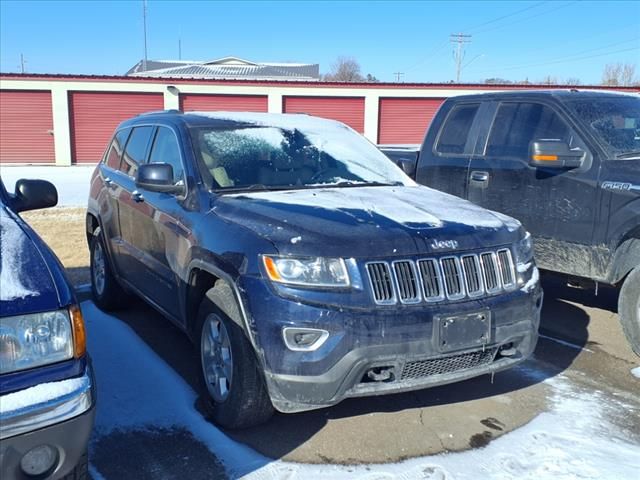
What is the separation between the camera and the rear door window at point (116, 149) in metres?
5.54

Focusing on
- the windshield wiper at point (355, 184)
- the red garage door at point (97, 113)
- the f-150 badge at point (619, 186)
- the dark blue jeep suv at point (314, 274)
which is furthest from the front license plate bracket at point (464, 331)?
the red garage door at point (97, 113)

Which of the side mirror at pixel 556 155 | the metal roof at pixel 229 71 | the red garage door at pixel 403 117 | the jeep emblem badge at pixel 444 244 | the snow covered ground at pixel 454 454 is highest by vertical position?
the metal roof at pixel 229 71

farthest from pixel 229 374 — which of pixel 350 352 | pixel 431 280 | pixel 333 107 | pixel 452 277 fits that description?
pixel 333 107

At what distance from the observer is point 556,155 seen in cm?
489

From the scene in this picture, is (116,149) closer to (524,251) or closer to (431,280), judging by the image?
(431,280)

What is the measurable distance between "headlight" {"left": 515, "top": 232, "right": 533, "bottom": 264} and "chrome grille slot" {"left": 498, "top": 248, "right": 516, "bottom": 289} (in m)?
0.08

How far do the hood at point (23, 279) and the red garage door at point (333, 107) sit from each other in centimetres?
2596

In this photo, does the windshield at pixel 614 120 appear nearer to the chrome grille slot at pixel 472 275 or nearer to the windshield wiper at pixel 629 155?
the windshield wiper at pixel 629 155

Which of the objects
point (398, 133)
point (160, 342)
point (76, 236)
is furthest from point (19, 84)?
point (160, 342)

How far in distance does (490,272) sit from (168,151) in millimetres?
2433

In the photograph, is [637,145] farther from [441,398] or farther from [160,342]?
[160,342]

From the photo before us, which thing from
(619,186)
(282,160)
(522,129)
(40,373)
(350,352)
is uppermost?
(522,129)

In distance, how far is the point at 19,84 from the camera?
84.0 ft

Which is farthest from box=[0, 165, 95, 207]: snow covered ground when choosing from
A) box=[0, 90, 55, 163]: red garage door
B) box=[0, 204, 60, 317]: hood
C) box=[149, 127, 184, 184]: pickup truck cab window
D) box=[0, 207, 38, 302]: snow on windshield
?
box=[0, 204, 60, 317]: hood
